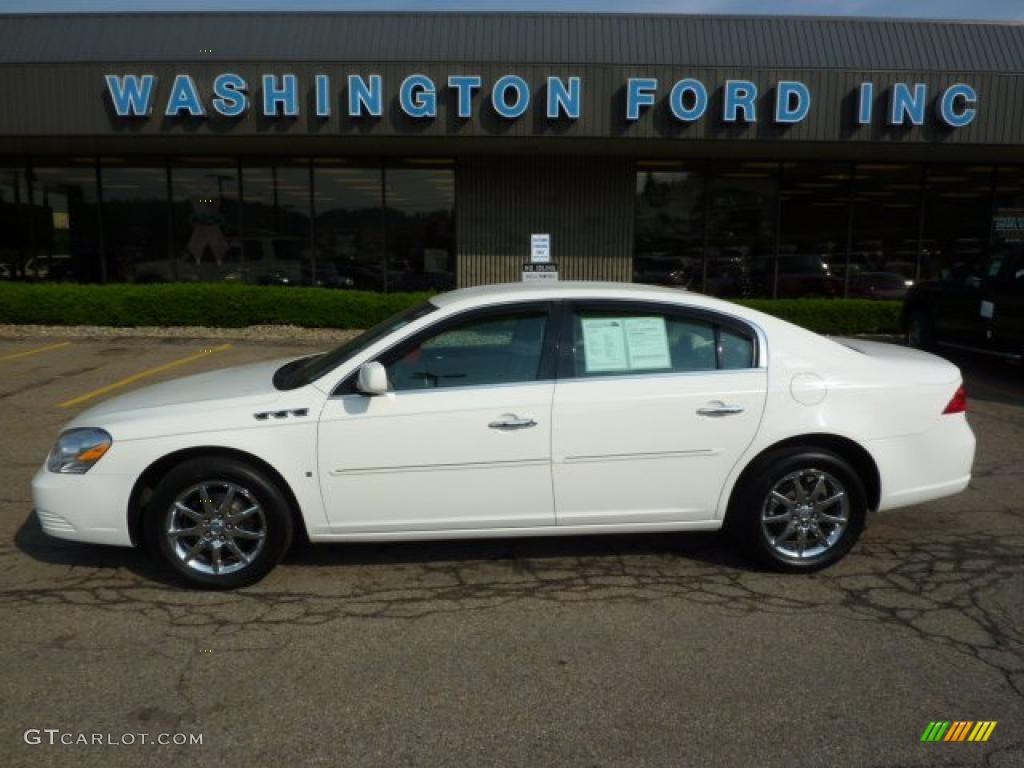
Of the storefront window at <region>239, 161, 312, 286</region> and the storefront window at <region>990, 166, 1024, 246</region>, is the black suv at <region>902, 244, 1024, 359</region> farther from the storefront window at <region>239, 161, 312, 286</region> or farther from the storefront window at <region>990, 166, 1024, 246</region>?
the storefront window at <region>239, 161, 312, 286</region>

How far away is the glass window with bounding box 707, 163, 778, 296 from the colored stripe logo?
14.3 m

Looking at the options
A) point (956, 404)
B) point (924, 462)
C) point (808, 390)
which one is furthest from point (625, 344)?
point (956, 404)

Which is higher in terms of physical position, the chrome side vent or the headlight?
the chrome side vent

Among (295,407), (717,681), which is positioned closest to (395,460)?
(295,407)

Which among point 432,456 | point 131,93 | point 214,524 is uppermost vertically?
point 131,93

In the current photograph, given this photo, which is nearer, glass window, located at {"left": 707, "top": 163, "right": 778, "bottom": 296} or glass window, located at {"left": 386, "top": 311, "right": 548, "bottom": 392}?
glass window, located at {"left": 386, "top": 311, "right": 548, "bottom": 392}

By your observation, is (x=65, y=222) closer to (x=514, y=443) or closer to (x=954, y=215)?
(x=514, y=443)

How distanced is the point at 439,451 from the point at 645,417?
105 cm

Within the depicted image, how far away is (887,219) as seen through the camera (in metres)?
17.1

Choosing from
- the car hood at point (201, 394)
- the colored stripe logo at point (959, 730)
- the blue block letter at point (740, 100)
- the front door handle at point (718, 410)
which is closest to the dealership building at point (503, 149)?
the blue block letter at point (740, 100)

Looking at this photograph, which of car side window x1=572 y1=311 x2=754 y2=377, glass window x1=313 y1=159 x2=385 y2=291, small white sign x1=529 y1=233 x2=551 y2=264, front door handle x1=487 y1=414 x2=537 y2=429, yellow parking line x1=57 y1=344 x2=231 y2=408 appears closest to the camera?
front door handle x1=487 y1=414 x2=537 y2=429

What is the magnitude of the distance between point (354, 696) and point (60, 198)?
17.1 meters

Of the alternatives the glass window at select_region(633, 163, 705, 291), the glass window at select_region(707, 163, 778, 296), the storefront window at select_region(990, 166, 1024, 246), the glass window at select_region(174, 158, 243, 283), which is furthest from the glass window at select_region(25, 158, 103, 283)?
the storefront window at select_region(990, 166, 1024, 246)

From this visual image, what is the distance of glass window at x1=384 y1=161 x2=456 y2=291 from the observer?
1662cm
